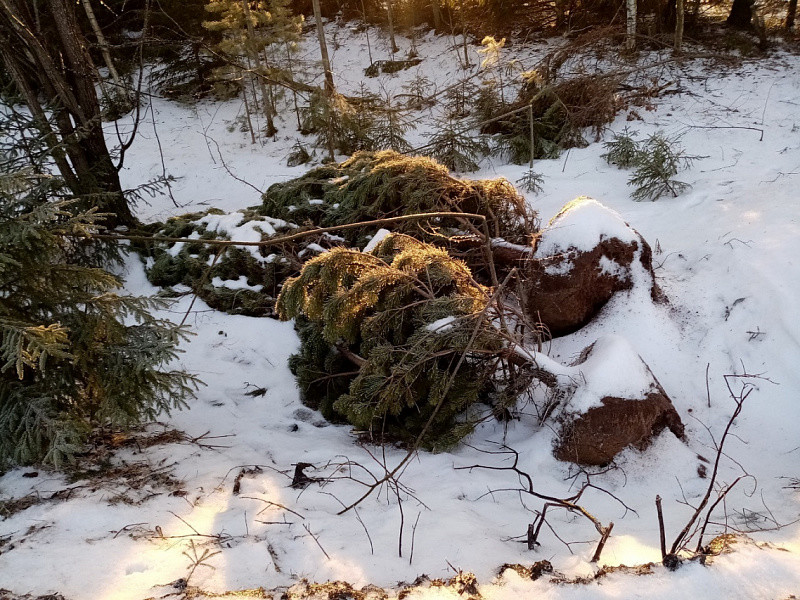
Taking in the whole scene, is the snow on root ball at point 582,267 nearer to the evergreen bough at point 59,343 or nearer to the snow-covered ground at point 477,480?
the snow-covered ground at point 477,480

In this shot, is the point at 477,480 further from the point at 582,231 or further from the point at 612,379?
the point at 582,231

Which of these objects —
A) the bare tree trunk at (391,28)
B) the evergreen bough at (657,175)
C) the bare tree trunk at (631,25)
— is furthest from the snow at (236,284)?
the bare tree trunk at (391,28)

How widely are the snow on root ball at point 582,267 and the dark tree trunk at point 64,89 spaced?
4.90 meters

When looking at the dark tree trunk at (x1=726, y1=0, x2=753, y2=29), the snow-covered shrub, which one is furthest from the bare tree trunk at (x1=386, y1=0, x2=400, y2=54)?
the snow-covered shrub

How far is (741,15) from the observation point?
40.0 ft

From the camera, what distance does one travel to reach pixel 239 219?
20.2 ft

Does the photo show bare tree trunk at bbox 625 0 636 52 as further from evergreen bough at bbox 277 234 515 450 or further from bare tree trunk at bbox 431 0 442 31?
evergreen bough at bbox 277 234 515 450

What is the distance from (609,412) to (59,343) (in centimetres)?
333

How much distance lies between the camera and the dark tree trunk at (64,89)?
5.61m

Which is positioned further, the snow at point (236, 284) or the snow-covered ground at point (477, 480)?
the snow at point (236, 284)

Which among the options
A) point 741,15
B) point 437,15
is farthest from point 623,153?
point 437,15

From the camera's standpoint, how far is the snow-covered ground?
2.00m

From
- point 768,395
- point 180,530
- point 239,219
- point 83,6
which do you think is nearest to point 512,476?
point 180,530

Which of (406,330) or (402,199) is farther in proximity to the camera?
(402,199)
